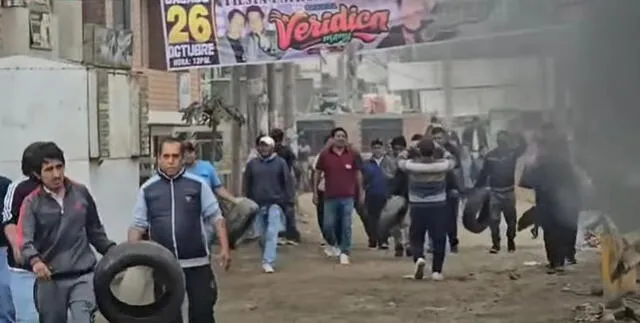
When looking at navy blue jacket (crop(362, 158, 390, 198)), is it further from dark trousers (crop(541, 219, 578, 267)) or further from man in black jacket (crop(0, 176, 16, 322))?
man in black jacket (crop(0, 176, 16, 322))

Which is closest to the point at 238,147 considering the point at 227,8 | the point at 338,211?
the point at 227,8

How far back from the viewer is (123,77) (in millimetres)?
11938

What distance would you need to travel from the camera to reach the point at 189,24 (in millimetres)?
15445

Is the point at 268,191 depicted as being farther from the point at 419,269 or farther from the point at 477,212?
the point at 477,212

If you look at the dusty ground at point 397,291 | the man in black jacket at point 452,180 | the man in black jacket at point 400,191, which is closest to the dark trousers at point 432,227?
the dusty ground at point 397,291

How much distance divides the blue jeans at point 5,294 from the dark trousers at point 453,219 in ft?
19.3

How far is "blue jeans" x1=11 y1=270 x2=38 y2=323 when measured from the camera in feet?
23.2

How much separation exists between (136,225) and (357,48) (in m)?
8.57

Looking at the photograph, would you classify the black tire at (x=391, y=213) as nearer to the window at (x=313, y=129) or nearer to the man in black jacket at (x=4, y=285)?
the man in black jacket at (x=4, y=285)

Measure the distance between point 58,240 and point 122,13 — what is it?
14942 mm

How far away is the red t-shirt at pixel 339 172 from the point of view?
1416cm

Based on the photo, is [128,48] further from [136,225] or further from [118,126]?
[136,225]

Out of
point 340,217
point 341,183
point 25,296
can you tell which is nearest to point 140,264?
point 25,296

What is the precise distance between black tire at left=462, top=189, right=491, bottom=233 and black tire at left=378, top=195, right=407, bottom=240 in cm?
88
